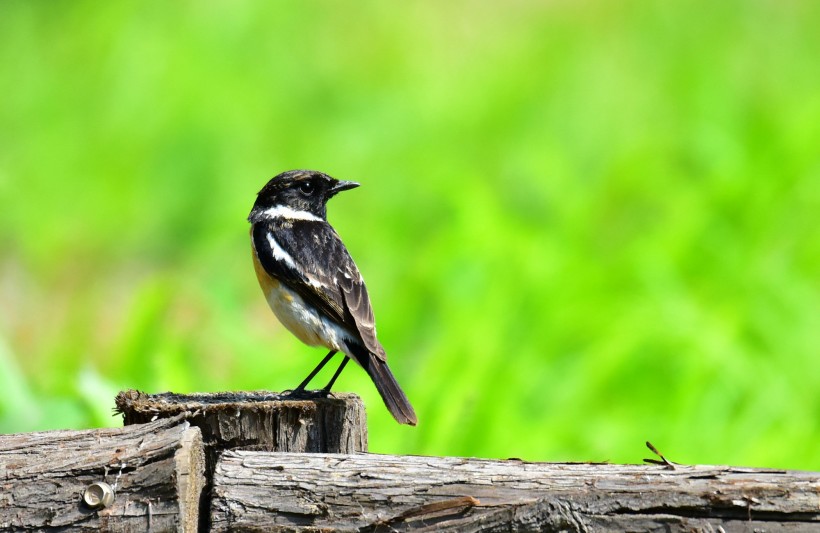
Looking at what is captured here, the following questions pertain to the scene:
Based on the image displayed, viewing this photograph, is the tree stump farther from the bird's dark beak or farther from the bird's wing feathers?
the bird's dark beak

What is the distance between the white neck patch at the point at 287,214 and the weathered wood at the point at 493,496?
2.45 m

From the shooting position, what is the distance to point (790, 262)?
8609mm

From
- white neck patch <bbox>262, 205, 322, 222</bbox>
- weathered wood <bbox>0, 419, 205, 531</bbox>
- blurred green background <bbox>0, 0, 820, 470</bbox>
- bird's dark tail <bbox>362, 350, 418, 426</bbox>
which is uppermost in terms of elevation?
blurred green background <bbox>0, 0, 820, 470</bbox>

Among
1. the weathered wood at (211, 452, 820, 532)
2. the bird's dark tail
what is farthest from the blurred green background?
the weathered wood at (211, 452, 820, 532)

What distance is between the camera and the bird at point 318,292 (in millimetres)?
4527

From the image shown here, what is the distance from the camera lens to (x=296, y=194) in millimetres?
5426

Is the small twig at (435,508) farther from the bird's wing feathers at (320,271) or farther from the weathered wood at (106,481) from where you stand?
the bird's wing feathers at (320,271)

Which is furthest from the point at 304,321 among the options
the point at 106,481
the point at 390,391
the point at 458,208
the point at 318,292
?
the point at 458,208

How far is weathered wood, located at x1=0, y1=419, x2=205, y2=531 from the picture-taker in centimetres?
277

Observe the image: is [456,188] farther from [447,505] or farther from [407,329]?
[447,505]

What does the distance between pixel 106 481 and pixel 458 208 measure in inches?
233

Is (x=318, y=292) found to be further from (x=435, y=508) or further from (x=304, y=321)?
(x=435, y=508)

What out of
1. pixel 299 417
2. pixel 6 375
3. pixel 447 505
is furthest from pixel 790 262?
pixel 447 505

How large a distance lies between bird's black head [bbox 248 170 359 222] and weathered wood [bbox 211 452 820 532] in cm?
254
